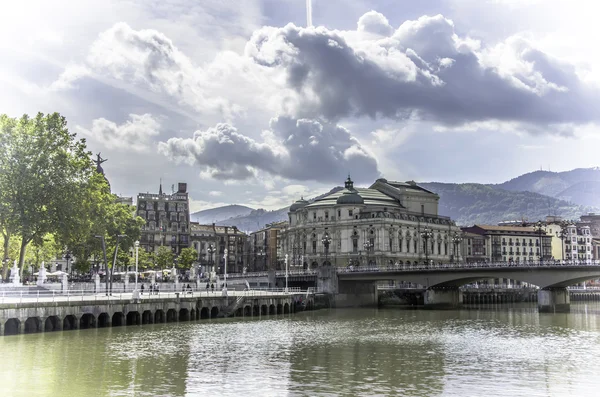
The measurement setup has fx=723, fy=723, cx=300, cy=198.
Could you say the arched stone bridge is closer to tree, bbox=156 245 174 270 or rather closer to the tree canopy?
tree, bbox=156 245 174 270

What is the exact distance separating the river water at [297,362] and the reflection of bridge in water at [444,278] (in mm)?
39108

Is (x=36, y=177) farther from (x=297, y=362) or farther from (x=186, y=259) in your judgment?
(x=186, y=259)

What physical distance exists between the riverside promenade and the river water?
2.19 meters

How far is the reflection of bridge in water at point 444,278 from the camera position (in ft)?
370

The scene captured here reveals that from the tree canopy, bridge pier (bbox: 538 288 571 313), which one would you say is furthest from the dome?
the tree canopy

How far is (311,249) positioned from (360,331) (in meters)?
124

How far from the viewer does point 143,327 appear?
2790 inches

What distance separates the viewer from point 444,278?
127 meters

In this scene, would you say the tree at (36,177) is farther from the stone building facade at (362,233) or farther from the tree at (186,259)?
the stone building facade at (362,233)

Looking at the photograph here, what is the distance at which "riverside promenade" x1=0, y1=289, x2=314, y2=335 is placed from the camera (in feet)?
198

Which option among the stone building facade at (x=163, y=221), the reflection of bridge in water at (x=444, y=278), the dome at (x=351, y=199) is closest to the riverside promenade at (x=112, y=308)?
the reflection of bridge in water at (x=444, y=278)

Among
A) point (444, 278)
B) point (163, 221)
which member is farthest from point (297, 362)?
point (163, 221)

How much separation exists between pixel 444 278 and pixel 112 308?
7233cm

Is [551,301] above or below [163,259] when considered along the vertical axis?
below
